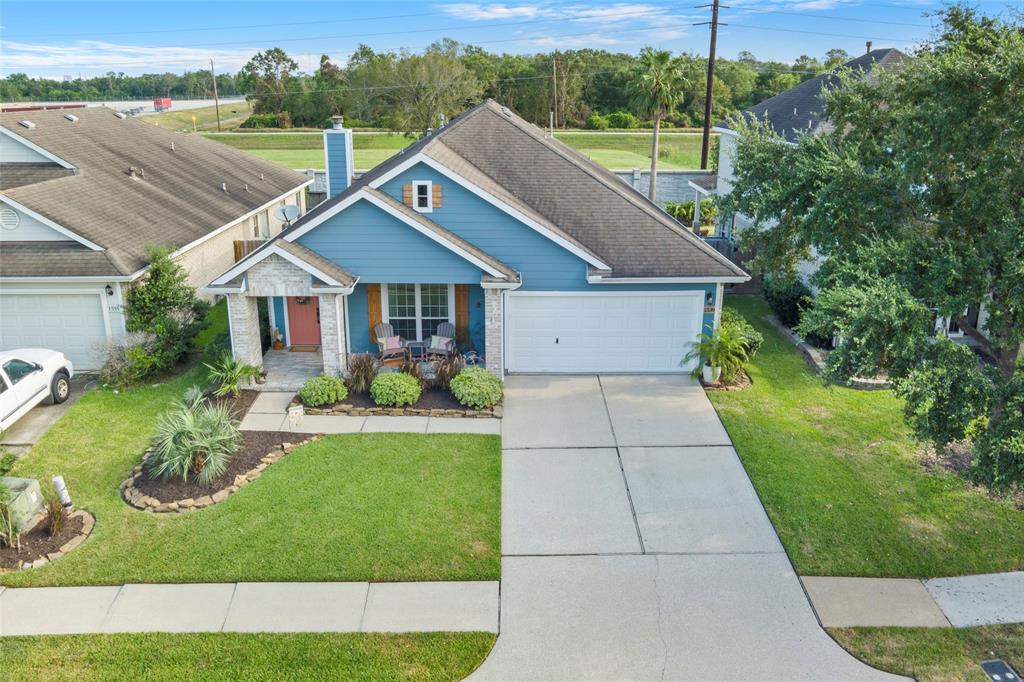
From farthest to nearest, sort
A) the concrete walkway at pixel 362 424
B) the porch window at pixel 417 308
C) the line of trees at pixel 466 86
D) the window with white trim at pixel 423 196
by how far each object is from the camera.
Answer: the line of trees at pixel 466 86 → the porch window at pixel 417 308 → the window with white trim at pixel 423 196 → the concrete walkway at pixel 362 424

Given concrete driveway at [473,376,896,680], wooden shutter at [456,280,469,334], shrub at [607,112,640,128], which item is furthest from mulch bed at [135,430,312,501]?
shrub at [607,112,640,128]

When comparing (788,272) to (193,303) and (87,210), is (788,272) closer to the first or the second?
(193,303)

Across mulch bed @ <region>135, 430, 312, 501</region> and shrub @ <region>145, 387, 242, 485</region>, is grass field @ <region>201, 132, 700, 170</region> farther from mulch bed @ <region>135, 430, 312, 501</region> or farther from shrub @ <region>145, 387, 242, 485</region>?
shrub @ <region>145, 387, 242, 485</region>

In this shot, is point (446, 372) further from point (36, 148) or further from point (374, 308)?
point (36, 148)

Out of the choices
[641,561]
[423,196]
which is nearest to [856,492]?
[641,561]

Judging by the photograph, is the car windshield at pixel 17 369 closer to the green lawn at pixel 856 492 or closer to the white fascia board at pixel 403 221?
the white fascia board at pixel 403 221

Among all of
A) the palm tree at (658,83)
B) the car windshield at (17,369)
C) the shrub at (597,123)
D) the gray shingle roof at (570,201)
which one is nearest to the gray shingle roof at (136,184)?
the car windshield at (17,369)

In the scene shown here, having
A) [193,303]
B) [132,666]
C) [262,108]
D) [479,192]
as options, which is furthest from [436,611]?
[262,108]
